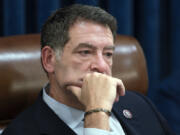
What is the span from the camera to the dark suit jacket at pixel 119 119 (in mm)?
1212

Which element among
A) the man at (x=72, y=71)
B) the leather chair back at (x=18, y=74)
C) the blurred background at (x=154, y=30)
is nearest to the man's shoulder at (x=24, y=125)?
the man at (x=72, y=71)

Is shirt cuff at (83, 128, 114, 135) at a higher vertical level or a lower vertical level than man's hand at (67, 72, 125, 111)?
lower

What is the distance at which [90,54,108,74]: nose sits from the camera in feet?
3.95

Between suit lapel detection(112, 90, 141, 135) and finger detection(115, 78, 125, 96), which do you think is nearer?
finger detection(115, 78, 125, 96)

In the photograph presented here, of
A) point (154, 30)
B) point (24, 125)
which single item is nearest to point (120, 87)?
point (24, 125)

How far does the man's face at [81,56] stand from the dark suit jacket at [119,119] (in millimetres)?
133

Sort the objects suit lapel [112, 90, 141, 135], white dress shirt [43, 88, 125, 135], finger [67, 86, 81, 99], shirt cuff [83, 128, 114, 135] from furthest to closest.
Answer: suit lapel [112, 90, 141, 135] → white dress shirt [43, 88, 125, 135] → finger [67, 86, 81, 99] → shirt cuff [83, 128, 114, 135]

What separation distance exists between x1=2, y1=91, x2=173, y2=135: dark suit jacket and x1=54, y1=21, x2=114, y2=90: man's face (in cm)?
13

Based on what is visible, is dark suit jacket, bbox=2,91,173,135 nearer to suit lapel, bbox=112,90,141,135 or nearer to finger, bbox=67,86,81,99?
suit lapel, bbox=112,90,141,135

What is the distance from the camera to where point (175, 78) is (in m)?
2.06

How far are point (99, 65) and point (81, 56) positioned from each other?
0.08 meters

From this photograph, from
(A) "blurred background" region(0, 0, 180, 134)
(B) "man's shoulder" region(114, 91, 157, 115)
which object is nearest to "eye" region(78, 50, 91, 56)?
(B) "man's shoulder" region(114, 91, 157, 115)

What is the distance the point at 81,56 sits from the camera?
123 cm

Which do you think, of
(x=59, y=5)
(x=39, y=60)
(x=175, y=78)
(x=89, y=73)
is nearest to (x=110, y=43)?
(x=89, y=73)
